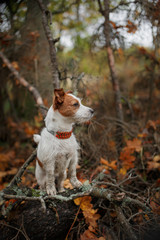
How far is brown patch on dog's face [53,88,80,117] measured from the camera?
234 cm

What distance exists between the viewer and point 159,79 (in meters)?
6.98

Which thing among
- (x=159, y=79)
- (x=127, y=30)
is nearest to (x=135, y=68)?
(x=159, y=79)

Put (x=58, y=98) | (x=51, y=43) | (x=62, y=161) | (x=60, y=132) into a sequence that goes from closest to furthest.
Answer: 1. (x=58, y=98)
2. (x=60, y=132)
3. (x=62, y=161)
4. (x=51, y=43)

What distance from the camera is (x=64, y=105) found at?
7.74ft

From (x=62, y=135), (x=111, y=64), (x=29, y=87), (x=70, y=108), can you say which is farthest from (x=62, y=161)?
(x=111, y=64)

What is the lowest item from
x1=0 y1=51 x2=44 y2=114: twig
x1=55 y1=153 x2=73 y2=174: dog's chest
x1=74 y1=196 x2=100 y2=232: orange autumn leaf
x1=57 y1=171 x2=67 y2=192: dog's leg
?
x1=74 y1=196 x2=100 y2=232: orange autumn leaf

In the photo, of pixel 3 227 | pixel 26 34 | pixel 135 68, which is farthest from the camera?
pixel 135 68

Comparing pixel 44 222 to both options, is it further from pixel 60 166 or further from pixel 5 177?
pixel 5 177

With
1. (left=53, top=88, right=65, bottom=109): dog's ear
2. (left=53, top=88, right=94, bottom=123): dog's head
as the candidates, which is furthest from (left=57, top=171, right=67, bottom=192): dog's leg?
(left=53, top=88, right=65, bottom=109): dog's ear

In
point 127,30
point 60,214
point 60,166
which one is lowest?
point 60,214

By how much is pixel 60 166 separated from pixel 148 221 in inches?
54.3

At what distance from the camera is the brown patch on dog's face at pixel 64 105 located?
2.34 metres

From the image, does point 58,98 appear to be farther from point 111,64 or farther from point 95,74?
point 111,64

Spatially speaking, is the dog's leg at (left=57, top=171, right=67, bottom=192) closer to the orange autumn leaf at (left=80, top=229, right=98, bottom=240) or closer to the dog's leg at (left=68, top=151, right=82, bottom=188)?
the dog's leg at (left=68, top=151, right=82, bottom=188)
